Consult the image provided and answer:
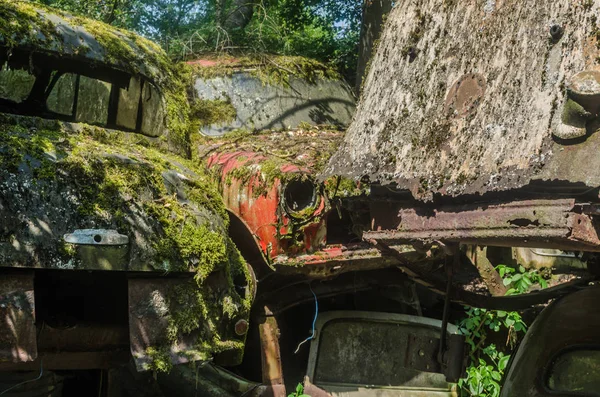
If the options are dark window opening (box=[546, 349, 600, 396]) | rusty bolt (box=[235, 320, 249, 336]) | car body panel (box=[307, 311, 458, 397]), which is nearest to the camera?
dark window opening (box=[546, 349, 600, 396])

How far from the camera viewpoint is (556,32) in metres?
2.64

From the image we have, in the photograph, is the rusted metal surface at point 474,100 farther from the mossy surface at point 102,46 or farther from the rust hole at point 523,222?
the mossy surface at point 102,46

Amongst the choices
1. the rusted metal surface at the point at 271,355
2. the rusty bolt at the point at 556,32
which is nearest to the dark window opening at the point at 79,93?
the rusted metal surface at the point at 271,355

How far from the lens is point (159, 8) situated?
13.5 metres

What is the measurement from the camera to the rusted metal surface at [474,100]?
2.50 metres

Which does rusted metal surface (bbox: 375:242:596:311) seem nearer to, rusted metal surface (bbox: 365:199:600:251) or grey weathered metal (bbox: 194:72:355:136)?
rusted metal surface (bbox: 365:199:600:251)

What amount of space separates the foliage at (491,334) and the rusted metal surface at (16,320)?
3.92m

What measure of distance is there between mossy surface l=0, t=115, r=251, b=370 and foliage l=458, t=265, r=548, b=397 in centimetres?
277

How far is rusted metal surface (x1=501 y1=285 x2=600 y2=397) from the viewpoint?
2.86m

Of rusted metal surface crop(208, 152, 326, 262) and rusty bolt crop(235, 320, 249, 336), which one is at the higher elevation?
rusted metal surface crop(208, 152, 326, 262)

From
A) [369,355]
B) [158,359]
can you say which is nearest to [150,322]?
[158,359]

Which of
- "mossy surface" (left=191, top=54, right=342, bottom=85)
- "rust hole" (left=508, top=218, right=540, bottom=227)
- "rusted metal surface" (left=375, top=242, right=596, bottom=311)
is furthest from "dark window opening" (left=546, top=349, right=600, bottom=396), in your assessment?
"mossy surface" (left=191, top=54, right=342, bottom=85)

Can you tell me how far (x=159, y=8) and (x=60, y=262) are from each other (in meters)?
10.6

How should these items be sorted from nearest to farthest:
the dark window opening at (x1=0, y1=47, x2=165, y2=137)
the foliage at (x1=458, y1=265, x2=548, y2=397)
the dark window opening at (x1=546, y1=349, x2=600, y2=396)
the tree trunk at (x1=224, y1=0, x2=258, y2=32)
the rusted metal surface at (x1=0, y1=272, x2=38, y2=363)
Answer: the dark window opening at (x1=546, y1=349, x2=600, y2=396) → the rusted metal surface at (x1=0, y1=272, x2=38, y2=363) → the dark window opening at (x1=0, y1=47, x2=165, y2=137) → the foliage at (x1=458, y1=265, x2=548, y2=397) → the tree trunk at (x1=224, y1=0, x2=258, y2=32)
